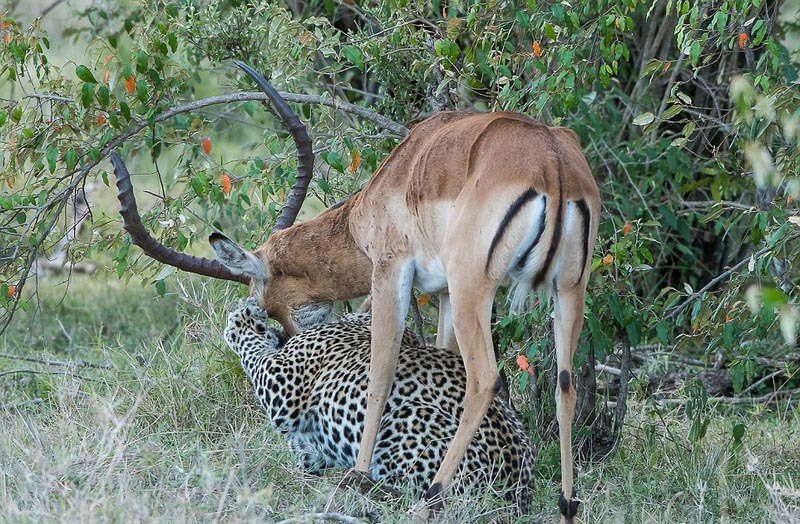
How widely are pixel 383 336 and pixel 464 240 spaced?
844mm

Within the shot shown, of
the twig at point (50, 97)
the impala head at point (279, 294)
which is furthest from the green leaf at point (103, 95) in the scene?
the impala head at point (279, 294)

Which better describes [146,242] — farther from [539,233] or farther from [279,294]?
[539,233]

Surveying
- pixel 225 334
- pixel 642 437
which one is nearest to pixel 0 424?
pixel 225 334

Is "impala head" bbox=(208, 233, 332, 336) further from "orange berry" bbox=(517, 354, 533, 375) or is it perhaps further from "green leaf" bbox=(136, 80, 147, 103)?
"orange berry" bbox=(517, 354, 533, 375)

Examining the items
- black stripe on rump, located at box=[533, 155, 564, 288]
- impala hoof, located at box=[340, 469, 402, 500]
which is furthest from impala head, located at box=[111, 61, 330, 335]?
black stripe on rump, located at box=[533, 155, 564, 288]

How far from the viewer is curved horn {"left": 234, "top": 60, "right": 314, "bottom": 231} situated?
18.0 ft

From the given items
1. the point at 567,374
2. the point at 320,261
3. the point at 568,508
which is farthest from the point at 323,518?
the point at 320,261

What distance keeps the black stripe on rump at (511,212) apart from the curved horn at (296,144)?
1609 millimetres

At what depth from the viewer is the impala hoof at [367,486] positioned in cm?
501

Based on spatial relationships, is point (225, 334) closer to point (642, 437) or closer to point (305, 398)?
point (305, 398)

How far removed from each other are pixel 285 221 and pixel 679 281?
4.01 meters

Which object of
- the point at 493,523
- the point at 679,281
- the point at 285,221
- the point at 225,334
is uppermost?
the point at 285,221

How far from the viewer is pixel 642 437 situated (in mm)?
6285

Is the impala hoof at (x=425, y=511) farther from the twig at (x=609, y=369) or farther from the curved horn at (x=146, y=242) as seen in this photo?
the twig at (x=609, y=369)
